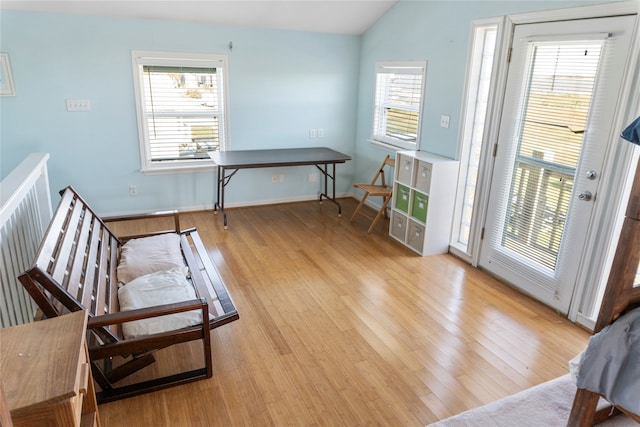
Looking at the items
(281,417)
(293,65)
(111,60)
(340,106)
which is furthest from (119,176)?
(281,417)

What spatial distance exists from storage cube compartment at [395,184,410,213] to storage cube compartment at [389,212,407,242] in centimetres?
7

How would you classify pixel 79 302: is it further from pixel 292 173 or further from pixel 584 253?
pixel 292 173

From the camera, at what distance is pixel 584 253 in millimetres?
2852

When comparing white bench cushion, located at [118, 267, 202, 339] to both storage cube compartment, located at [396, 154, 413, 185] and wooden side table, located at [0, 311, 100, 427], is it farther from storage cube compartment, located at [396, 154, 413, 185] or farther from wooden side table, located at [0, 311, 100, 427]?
storage cube compartment, located at [396, 154, 413, 185]

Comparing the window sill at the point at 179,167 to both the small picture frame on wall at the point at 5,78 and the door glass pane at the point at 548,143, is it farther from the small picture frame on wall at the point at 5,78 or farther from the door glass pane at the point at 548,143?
the door glass pane at the point at 548,143

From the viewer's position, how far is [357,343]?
106 inches

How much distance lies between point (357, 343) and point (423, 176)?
1.84 metres

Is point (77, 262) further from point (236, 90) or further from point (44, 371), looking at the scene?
point (236, 90)

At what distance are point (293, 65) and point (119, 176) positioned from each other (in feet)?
7.59

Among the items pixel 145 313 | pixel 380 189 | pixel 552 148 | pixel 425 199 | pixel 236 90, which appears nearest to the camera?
pixel 145 313

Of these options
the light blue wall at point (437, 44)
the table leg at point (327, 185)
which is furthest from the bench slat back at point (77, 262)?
the light blue wall at point (437, 44)

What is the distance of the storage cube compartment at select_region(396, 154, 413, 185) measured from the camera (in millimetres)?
4125

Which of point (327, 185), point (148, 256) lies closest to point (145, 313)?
point (148, 256)

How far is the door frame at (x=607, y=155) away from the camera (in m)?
2.49
